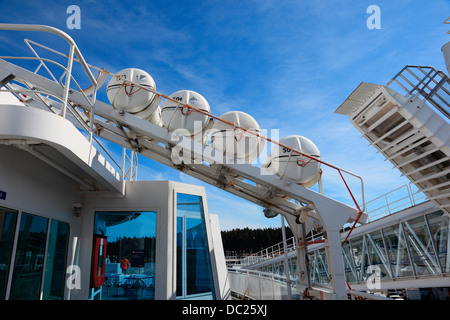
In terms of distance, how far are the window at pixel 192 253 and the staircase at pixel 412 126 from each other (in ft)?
14.3

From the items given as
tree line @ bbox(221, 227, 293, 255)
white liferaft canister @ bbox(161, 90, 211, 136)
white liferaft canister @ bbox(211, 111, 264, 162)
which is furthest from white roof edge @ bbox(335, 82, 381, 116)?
tree line @ bbox(221, 227, 293, 255)

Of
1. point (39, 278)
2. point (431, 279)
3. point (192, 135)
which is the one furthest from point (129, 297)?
point (431, 279)

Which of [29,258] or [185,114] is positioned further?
[185,114]

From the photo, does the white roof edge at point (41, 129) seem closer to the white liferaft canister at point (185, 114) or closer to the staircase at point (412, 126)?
the white liferaft canister at point (185, 114)

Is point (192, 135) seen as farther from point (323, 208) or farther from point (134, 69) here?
point (323, 208)

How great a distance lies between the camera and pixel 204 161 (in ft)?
22.7

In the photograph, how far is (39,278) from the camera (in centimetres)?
590

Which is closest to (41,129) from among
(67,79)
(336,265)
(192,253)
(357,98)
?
(67,79)

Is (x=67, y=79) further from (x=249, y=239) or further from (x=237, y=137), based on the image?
(x=249, y=239)

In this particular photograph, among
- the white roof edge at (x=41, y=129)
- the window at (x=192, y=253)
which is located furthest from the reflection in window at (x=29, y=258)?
the window at (x=192, y=253)

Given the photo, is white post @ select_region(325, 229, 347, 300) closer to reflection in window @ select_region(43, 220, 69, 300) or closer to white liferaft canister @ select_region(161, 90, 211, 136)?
white liferaft canister @ select_region(161, 90, 211, 136)

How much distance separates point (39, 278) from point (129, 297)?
205 cm

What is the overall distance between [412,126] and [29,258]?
298 inches

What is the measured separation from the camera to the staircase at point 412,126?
575cm
